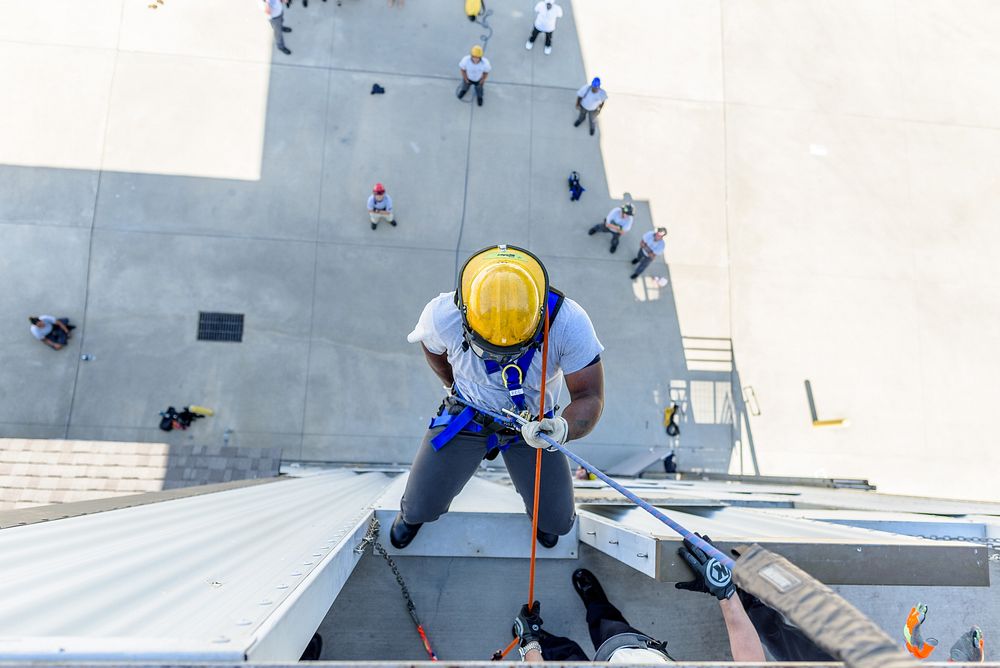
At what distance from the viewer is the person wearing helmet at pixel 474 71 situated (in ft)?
23.5

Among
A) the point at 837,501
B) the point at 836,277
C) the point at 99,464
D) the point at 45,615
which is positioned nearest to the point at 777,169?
the point at 836,277

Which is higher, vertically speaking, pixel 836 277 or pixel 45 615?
pixel 836 277

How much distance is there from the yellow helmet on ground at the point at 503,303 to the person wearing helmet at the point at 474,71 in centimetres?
560

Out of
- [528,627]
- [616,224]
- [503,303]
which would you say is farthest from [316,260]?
[528,627]

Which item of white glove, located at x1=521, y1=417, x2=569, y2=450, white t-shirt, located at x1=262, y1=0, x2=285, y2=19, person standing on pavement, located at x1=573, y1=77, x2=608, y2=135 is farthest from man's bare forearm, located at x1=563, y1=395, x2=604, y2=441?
white t-shirt, located at x1=262, y1=0, x2=285, y2=19

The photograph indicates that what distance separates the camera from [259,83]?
759cm

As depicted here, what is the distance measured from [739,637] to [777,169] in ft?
25.9

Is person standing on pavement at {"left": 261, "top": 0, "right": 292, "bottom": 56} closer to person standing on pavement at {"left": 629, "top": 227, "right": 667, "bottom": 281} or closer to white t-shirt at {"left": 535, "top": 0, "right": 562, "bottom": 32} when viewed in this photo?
white t-shirt at {"left": 535, "top": 0, "right": 562, "bottom": 32}

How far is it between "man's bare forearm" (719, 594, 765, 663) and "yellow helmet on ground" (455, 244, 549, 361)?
135 centimetres

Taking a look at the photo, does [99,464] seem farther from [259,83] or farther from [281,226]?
[259,83]

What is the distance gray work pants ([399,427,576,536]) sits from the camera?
3.29 meters

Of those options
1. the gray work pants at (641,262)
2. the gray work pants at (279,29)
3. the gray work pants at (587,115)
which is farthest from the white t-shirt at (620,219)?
the gray work pants at (279,29)

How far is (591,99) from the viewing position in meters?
7.40

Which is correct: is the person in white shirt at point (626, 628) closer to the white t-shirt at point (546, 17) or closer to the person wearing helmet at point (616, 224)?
the person wearing helmet at point (616, 224)
